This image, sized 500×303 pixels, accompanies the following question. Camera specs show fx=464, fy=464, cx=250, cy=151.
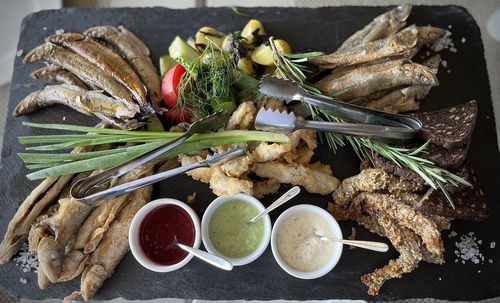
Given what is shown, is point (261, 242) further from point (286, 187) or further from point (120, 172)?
point (120, 172)

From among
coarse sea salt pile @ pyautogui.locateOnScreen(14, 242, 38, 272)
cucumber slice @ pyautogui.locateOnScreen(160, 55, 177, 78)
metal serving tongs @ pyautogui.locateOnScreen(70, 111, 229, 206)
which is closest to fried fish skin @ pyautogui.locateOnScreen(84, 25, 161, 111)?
cucumber slice @ pyautogui.locateOnScreen(160, 55, 177, 78)

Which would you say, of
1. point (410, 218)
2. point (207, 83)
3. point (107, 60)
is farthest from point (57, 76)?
point (410, 218)

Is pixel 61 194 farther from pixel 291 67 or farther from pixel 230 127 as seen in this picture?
pixel 291 67

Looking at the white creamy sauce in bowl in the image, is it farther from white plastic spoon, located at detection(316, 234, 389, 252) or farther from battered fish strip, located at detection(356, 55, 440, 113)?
battered fish strip, located at detection(356, 55, 440, 113)

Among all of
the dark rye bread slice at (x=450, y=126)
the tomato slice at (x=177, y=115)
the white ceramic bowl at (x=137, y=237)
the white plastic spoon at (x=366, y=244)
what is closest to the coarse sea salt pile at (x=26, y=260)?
the white ceramic bowl at (x=137, y=237)

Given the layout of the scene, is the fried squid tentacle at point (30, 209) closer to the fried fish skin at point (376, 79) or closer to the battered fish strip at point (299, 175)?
the battered fish strip at point (299, 175)

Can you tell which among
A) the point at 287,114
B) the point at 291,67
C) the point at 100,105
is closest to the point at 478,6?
the point at 291,67
